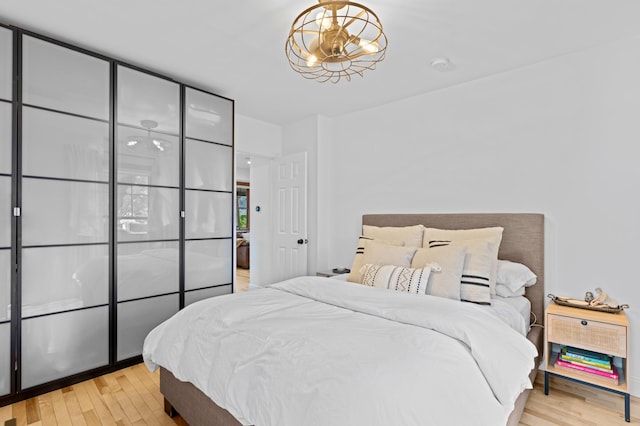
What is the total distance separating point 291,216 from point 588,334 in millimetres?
3161

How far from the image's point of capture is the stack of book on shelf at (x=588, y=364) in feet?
7.23

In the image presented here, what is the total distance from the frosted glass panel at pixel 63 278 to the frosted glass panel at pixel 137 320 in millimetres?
215

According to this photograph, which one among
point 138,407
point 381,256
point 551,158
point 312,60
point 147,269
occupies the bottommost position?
point 138,407

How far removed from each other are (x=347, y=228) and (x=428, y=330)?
254 centimetres

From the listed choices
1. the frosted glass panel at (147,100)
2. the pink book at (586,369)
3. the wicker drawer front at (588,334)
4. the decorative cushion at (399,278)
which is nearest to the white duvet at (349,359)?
the decorative cushion at (399,278)

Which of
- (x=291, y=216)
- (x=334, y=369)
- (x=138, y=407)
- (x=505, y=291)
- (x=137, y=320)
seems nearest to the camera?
(x=334, y=369)

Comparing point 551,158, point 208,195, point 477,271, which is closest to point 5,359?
point 208,195

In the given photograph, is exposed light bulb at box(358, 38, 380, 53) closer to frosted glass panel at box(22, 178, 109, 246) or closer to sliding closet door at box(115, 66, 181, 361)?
sliding closet door at box(115, 66, 181, 361)

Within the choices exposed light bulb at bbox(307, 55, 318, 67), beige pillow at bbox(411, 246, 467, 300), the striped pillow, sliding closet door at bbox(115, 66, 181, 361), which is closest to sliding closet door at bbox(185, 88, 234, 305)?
sliding closet door at bbox(115, 66, 181, 361)

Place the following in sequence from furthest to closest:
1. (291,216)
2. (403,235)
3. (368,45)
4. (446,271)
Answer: (291,216), (403,235), (446,271), (368,45)

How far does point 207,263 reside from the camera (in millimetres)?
3406

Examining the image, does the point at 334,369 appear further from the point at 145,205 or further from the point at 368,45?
the point at 145,205

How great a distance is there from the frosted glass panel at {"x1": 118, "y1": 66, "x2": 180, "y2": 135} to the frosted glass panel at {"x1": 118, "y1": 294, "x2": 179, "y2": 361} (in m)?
1.51

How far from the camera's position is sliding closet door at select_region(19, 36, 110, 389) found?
232 cm
